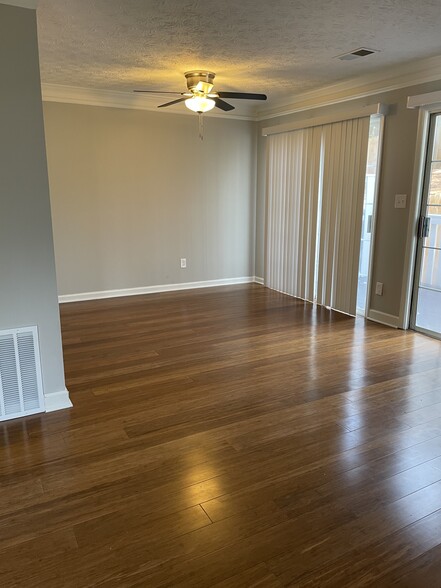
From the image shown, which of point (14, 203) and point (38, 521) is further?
point (14, 203)

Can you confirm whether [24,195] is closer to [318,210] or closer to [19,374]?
[19,374]

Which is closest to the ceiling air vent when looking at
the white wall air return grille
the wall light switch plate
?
the wall light switch plate

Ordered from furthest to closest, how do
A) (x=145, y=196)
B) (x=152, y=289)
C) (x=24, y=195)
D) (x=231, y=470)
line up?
(x=152, y=289) < (x=145, y=196) < (x=24, y=195) < (x=231, y=470)

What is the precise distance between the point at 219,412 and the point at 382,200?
301 centimetres

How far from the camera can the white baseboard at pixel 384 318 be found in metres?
4.61

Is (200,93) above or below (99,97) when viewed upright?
below

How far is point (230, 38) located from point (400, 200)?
2276mm

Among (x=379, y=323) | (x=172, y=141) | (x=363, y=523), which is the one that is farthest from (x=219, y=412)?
(x=172, y=141)

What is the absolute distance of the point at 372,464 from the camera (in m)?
2.32

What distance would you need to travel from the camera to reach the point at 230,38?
11.1 feet

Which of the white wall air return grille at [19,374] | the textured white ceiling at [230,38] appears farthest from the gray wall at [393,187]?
the white wall air return grille at [19,374]

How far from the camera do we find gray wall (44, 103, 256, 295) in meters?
5.41

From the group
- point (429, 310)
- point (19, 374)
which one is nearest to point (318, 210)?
point (429, 310)

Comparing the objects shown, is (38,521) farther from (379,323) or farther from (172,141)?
(172,141)
